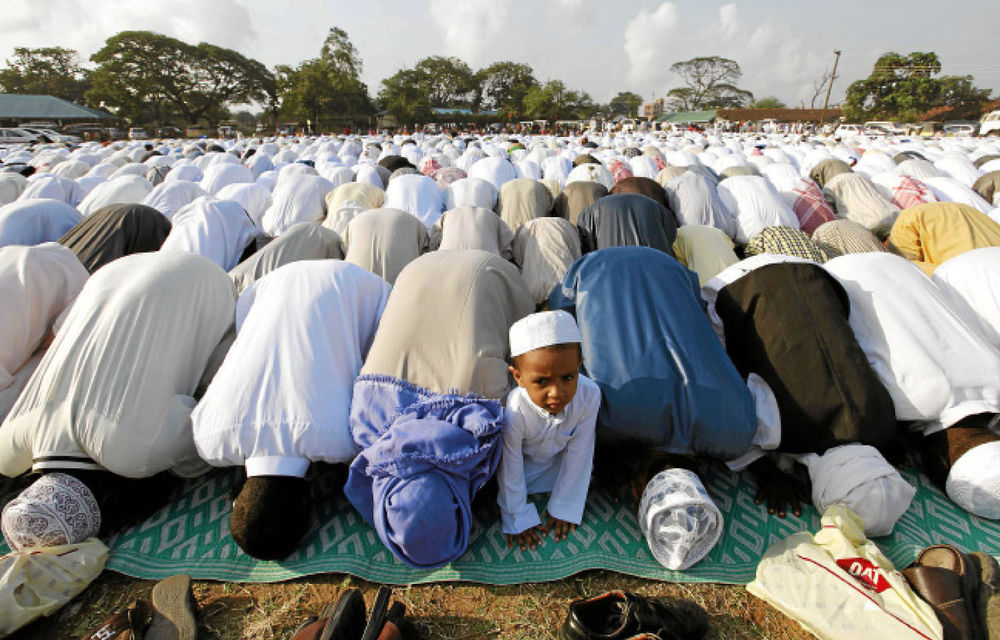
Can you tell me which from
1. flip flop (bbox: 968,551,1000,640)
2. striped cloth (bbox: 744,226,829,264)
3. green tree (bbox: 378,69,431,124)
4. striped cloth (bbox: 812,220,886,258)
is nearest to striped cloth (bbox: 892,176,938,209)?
striped cloth (bbox: 812,220,886,258)

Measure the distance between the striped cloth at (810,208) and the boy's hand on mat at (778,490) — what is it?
374cm

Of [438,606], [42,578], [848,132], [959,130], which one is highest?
[959,130]

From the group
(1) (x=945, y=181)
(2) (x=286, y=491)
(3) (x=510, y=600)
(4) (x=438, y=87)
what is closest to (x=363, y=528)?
(2) (x=286, y=491)

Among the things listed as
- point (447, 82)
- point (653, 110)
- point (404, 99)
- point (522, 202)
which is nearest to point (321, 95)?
point (404, 99)

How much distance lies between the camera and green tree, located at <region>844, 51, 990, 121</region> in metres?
33.5

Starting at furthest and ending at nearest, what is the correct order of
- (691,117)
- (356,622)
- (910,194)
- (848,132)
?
(691,117), (848,132), (910,194), (356,622)

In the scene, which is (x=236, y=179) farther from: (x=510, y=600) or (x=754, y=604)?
(x=754, y=604)

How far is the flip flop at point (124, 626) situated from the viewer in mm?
1514

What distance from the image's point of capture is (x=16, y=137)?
2102 centimetres

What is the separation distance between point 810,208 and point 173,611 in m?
5.99

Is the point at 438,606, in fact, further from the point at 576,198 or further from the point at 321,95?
the point at 321,95

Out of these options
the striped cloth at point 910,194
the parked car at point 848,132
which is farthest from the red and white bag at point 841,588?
the parked car at point 848,132

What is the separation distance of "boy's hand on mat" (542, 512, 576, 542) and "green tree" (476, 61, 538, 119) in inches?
2021

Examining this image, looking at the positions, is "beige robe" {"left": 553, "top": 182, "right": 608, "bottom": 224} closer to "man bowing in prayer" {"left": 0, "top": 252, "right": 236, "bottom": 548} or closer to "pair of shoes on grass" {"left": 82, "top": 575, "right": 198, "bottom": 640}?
"man bowing in prayer" {"left": 0, "top": 252, "right": 236, "bottom": 548}
